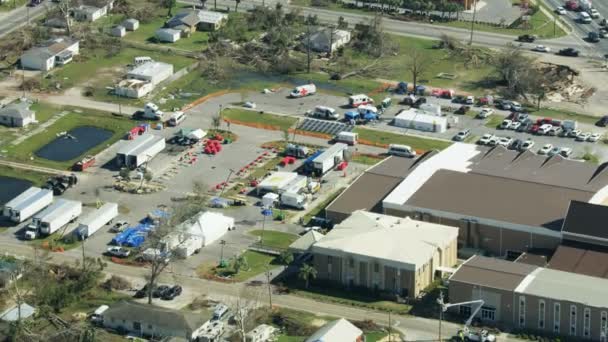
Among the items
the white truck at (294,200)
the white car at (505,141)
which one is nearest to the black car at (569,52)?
the white car at (505,141)

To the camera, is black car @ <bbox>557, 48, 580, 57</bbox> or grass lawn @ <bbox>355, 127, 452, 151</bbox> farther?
black car @ <bbox>557, 48, 580, 57</bbox>

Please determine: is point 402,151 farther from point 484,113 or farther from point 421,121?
point 484,113

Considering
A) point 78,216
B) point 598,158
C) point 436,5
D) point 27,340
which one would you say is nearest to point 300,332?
point 27,340

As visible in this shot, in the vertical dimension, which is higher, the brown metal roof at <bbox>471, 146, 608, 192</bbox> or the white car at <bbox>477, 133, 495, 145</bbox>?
the brown metal roof at <bbox>471, 146, 608, 192</bbox>

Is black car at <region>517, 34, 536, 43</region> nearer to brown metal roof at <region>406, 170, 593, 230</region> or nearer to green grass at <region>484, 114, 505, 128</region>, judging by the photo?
green grass at <region>484, 114, 505, 128</region>

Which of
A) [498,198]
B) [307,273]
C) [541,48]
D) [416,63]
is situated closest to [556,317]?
[498,198]

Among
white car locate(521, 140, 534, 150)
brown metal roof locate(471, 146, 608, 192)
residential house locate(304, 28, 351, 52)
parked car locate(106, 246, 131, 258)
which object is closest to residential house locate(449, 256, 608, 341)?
brown metal roof locate(471, 146, 608, 192)

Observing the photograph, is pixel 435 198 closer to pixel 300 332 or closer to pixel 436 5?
pixel 300 332
